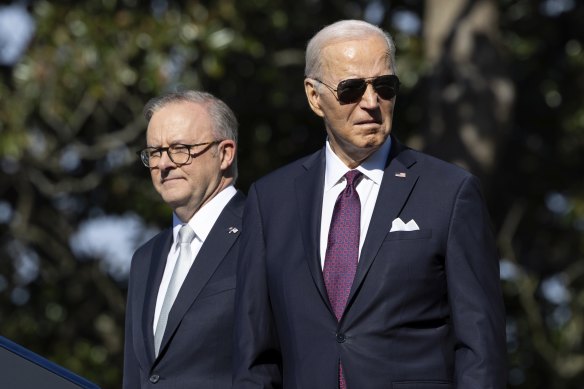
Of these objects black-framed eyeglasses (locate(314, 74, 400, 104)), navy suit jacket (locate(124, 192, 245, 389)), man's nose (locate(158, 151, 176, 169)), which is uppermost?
black-framed eyeglasses (locate(314, 74, 400, 104))

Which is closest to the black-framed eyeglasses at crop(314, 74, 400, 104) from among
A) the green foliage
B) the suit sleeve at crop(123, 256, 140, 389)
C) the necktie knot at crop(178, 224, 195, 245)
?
the necktie knot at crop(178, 224, 195, 245)

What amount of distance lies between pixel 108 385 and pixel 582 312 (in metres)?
4.53

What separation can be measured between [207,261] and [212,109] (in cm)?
58

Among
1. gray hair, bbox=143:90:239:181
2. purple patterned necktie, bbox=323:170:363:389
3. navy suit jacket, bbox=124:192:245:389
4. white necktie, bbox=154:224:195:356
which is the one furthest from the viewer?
gray hair, bbox=143:90:239:181

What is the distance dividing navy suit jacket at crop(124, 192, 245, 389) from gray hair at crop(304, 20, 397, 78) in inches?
31.3

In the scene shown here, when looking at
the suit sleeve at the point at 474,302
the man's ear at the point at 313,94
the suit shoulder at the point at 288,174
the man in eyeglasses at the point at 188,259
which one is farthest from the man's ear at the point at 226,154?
the suit sleeve at the point at 474,302

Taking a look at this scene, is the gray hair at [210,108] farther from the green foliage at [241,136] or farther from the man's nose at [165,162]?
the green foliage at [241,136]

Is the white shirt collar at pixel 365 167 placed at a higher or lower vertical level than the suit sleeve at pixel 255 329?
higher

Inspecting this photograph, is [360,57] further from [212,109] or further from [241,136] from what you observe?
[241,136]

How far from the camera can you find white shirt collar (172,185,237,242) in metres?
5.18

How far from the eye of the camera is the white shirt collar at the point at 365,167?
4488 millimetres

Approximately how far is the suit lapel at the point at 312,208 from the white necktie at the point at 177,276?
695 mm

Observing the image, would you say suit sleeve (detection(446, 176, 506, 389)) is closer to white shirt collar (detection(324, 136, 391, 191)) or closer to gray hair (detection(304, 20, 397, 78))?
white shirt collar (detection(324, 136, 391, 191))

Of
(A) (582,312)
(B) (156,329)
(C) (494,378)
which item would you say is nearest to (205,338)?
(B) (156,329)
